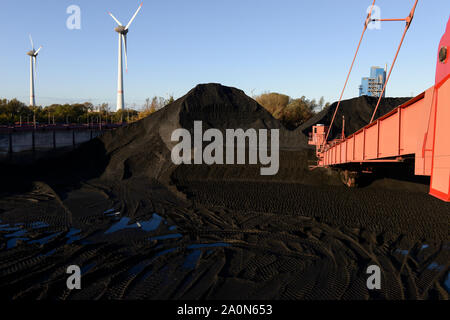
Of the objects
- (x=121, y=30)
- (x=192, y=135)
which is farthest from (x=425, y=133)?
(x=121, y=30)

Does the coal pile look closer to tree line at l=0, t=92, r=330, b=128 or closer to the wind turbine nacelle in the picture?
tree line at l=0, t=92, r=330, b=128

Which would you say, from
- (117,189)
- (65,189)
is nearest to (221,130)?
(117,189)

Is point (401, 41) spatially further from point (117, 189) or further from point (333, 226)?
point (117, 189)

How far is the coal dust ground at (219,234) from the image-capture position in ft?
20.9

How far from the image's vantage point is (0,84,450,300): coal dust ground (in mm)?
6363

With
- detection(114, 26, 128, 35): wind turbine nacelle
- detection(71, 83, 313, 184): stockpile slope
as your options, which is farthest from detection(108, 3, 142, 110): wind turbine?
detection(71, 83, 313, 184): stockpile slope

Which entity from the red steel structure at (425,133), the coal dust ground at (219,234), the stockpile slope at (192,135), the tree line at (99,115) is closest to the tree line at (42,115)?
the tree line at (99,115)

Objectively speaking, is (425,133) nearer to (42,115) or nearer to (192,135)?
(192,135)

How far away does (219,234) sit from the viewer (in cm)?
962

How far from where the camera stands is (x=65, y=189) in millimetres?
16703

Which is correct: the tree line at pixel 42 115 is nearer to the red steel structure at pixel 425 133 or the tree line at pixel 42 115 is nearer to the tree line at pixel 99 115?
the tree line at pixel 99 115

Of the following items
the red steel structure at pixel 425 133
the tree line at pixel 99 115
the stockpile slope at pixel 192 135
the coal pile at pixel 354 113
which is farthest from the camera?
the tree line at pixel 99 115

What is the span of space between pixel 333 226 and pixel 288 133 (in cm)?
1574
